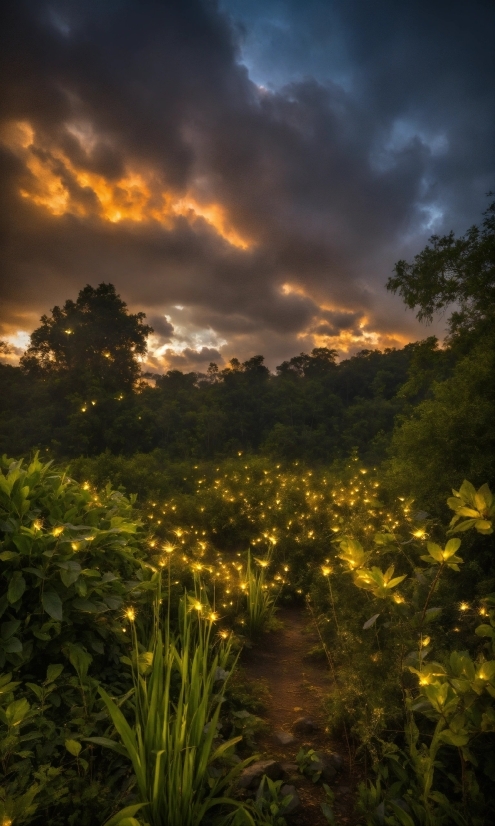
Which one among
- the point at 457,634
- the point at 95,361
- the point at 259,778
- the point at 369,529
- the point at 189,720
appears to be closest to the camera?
the point at 189,720

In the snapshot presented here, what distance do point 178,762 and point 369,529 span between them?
3.66 m

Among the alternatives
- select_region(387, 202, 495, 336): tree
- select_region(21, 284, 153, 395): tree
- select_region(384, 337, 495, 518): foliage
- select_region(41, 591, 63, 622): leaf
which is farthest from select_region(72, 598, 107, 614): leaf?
select_region(21, 284, 153, 395): tree

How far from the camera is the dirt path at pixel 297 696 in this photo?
2.23 m

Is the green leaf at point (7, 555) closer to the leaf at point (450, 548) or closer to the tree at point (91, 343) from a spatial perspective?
the leaf at point (450, 548)

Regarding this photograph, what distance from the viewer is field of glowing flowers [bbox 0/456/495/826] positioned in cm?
170

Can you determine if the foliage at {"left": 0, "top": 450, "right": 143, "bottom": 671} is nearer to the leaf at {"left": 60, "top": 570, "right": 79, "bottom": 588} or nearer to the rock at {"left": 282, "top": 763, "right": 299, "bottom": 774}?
the leaf at {"left": 60, "top": 570, "right": 79, "bottom": 588}

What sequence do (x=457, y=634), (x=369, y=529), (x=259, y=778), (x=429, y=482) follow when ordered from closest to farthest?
(x=259, y=778) < (x=457, y=634) < (x=429, y=482) < (x=369, y=529)

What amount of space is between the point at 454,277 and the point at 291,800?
11.0 m

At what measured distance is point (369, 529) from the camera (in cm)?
495

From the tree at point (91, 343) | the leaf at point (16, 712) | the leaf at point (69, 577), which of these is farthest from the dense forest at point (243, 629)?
the tree at point (91, 343)

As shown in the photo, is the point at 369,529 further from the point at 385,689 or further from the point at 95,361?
the point at 95,361

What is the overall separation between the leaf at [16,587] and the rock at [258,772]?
5.13 ft

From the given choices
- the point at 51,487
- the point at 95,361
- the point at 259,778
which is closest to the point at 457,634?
the point at 259,778

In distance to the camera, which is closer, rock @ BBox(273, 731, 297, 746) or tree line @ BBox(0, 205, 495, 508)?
rock @ BBox(273, 731, 297, 746)
